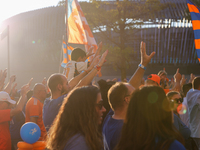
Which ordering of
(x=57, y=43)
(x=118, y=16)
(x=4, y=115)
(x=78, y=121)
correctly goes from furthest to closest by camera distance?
(x=57, y=43)
(x=118, y=16)
(x=4, y=115)
(x=78, y=121)

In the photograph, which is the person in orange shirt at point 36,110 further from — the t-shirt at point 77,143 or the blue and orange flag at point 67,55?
the t-shirt at point 77,143

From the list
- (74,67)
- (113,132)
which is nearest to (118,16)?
(74,67)

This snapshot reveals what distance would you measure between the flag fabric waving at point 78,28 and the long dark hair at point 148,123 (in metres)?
4.32

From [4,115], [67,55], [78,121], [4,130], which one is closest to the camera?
[78,121]

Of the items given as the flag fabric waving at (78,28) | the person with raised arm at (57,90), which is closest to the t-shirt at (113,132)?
the person with raised arm at (57,90)

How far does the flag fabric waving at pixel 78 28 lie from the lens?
595cm

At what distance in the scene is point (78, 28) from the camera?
241 inches

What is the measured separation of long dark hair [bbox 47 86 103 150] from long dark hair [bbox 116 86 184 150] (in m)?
0.28

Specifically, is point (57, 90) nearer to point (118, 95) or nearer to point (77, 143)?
point (118, 95)

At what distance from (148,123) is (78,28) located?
4.85m

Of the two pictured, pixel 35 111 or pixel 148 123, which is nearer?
pixel 148 123

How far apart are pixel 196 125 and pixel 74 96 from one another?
3.38 meters

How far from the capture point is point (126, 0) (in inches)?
710

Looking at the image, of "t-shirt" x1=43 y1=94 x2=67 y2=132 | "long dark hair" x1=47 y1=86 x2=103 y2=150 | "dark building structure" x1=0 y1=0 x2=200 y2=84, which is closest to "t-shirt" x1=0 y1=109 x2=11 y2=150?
"t-shirt" x1=43 y1=94 x2=67 y2=132
